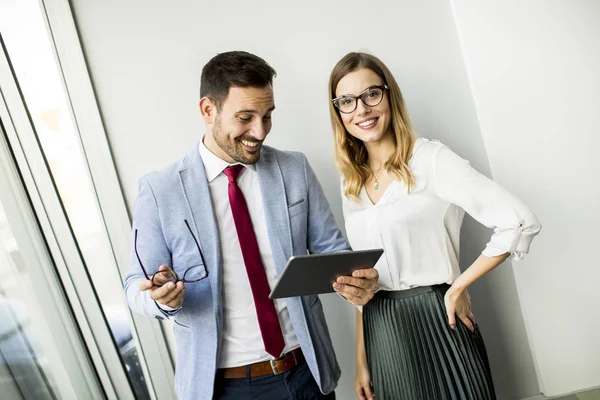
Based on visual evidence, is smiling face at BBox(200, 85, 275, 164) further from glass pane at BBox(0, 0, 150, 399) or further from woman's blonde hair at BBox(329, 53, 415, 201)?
glass pane at BBox(0, 0, 150, 399)

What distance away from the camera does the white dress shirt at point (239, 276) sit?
1624mm

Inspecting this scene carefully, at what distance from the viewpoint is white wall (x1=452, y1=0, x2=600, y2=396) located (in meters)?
2.10

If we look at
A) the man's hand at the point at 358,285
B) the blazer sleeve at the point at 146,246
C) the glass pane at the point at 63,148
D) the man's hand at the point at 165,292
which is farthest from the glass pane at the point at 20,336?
the man's hand at the point at 358,285

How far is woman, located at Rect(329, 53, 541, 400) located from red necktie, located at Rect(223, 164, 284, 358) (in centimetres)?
38

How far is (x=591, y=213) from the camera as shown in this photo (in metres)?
2.15

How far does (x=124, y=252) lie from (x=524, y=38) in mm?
1998

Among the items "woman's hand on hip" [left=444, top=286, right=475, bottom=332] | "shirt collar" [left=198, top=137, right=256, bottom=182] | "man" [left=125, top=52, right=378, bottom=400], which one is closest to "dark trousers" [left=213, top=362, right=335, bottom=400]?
"man" [left=125, top=52, right=378, bottom=400]

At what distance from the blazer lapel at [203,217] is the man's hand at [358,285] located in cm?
39

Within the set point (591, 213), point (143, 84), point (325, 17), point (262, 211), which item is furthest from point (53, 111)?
point (591, 213)

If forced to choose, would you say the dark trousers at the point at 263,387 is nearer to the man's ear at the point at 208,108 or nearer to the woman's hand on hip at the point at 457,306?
the woman's hand on hip at the point at 457,306

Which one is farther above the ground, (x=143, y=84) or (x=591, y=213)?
(x=143, y=84)

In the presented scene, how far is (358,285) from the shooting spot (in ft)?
5.07

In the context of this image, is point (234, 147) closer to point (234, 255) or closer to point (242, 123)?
point (242, 123)

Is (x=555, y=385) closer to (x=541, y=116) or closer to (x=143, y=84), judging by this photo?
(x=541, y=116)
